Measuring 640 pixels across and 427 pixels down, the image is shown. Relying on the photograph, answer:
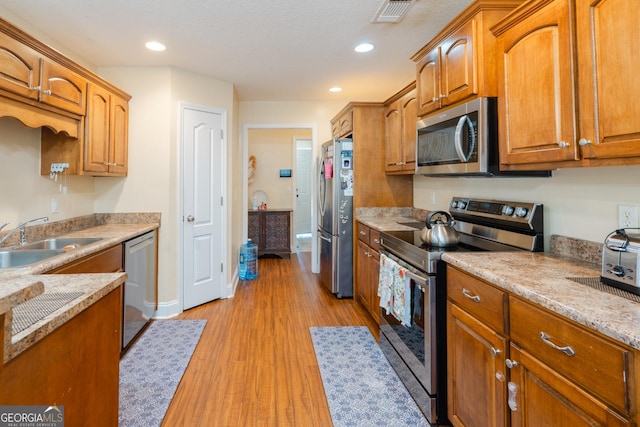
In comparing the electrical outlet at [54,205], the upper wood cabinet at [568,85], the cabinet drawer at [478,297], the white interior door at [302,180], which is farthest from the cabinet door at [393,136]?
the white interior door at [302,180]

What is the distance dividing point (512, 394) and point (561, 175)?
1.14m

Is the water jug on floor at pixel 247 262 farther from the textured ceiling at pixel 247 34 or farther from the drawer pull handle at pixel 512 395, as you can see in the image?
the drawer pull handle at pixel 512 395

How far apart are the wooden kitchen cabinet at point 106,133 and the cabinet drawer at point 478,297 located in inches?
109

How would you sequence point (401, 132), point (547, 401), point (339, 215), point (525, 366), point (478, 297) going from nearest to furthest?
1. point (547, 401)
2. point (525, 366)
3. point (478, 297)
4. point (401, 132)
5. point (339, 215)

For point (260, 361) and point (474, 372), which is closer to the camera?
point (474, 372)

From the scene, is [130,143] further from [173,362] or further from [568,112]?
[568,112]

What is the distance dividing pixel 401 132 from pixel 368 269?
136cm

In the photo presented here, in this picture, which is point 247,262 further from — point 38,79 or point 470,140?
point 470,140

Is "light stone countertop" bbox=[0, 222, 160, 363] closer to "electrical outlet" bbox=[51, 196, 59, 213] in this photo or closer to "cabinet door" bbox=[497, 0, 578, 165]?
"electrical outlet" bbox=[51, 196, 59, 213]

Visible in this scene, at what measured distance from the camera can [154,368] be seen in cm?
230

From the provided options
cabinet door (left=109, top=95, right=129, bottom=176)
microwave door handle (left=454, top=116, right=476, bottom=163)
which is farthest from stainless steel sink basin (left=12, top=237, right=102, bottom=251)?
microwave door handle (left=454, top=116, right=476, bottom=163)

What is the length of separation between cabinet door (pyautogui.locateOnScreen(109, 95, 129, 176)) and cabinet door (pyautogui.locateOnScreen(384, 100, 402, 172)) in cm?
261

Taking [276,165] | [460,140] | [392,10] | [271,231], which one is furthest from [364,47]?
[276,165]

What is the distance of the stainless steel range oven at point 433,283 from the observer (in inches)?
68.0
